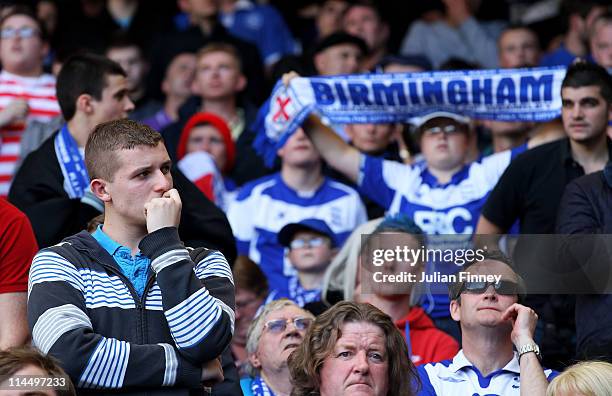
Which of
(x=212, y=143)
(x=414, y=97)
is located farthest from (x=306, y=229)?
(x=212, y=143)

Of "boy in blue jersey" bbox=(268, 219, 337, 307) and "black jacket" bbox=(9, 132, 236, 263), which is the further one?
"boy in blue jersey" bbox=(268, 219, 337, 307)

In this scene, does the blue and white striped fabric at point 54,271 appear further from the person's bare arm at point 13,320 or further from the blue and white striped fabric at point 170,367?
the person's bare arm at point 13,320

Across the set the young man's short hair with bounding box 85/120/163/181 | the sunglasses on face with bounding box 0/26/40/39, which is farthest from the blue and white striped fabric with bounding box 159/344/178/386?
the sunglasses on face with bounding box 0/26/40/39

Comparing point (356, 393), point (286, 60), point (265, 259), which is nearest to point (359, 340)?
point (356, 393)

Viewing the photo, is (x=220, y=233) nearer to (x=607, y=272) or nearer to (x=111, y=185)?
(x=111, y=185)

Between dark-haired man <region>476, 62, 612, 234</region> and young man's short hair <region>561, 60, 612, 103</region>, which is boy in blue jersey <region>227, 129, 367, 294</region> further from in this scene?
young man's short hair <region>561, 60, 612, 103</region>

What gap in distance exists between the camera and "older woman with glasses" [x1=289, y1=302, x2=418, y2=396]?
5.29 metres

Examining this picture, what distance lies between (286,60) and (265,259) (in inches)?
71.3

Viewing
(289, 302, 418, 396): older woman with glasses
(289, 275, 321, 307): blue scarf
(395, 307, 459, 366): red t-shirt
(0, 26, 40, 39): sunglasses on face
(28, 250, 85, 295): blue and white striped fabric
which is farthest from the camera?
(0, 26, 40, 39): sunglasses on face

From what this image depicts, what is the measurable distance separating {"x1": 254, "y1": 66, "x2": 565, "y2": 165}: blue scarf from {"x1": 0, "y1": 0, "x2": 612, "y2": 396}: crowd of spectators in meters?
0.12

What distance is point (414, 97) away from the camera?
783 centimetres

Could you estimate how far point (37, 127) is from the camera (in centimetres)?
838

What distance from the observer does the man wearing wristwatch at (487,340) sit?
220 inches

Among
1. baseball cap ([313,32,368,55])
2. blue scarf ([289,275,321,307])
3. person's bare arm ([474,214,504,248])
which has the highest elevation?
baseball cap ([313,32,368,55])
